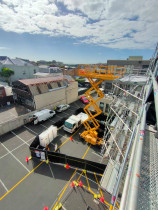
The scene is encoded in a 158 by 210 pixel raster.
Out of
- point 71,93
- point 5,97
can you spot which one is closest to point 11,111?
point 5,97

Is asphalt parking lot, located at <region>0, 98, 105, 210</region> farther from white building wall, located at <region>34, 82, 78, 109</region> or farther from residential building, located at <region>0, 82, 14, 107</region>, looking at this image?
residential building, located at <region>0, 82, 14, 107</region>

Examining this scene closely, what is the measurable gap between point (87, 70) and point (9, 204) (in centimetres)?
1364

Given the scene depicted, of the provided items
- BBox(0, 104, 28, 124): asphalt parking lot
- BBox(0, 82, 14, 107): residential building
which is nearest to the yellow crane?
BBox(0, 104, 28, 124): asphalt parking lot

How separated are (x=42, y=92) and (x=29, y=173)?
14.1 meters

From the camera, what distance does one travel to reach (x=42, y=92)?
787 inches

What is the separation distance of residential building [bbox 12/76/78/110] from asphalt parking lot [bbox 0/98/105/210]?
23.3 feet

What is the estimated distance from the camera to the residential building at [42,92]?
18938 mm

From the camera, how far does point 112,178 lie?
538 centimetres

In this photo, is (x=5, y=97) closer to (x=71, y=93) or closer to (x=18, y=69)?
(x=71, y=93)

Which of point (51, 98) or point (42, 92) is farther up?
point (42, 92)

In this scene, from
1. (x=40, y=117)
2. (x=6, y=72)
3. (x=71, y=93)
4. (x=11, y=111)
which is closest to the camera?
(x=40, y=117)

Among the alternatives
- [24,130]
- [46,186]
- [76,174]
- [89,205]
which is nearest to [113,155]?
[89,205]

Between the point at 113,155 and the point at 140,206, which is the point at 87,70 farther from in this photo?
the point at 140,206

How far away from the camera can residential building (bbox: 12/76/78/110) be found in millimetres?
18938
